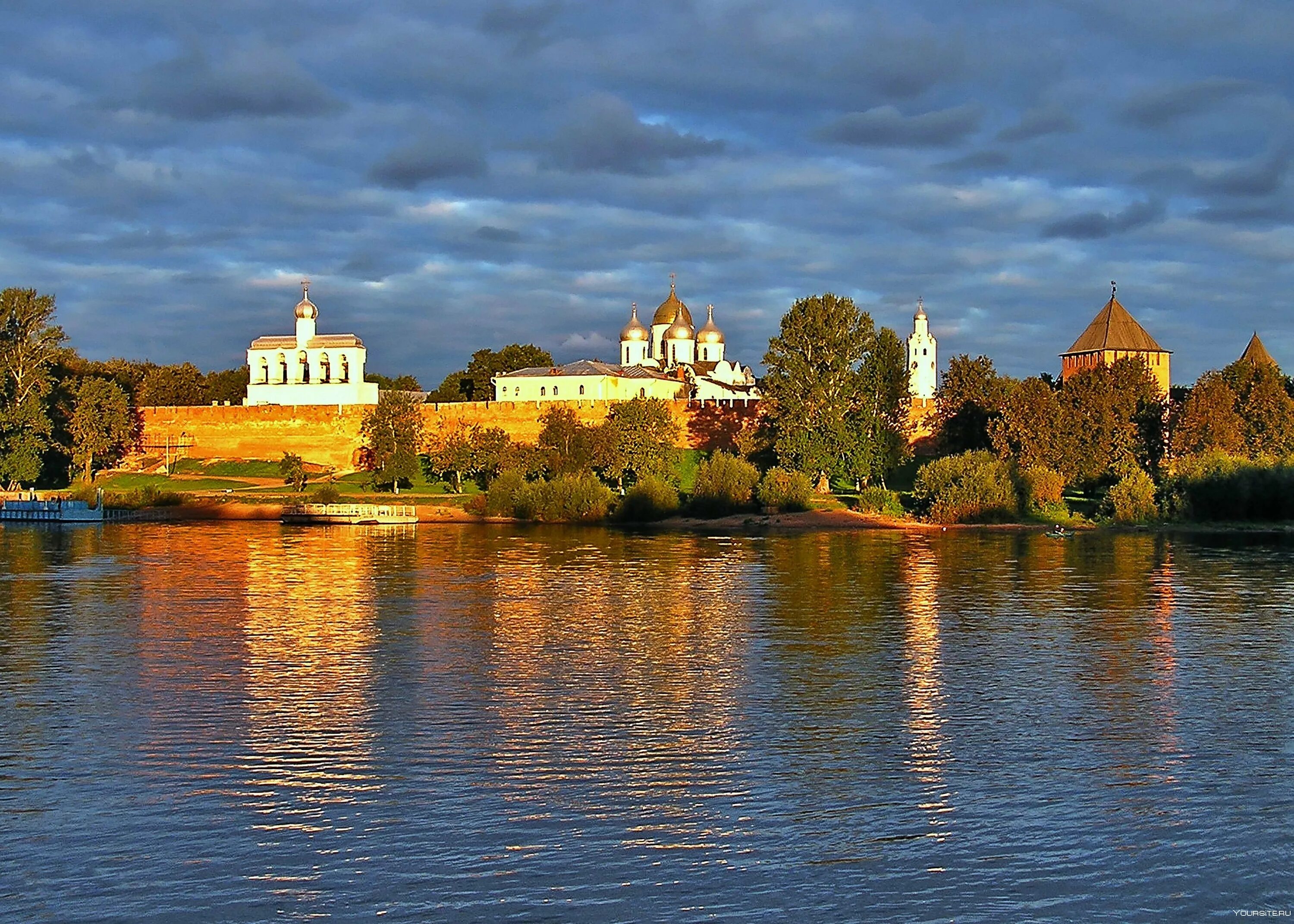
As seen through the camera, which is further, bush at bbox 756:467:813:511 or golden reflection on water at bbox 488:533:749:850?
bush at bbox 756:467:813:511

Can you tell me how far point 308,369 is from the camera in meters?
74.9

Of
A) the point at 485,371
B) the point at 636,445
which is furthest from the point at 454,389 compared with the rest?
the point at 636,445

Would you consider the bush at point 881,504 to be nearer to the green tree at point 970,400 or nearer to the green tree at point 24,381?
the green tree at point 970,400

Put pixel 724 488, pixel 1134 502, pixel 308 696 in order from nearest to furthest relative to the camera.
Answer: pixel 308 696
pixel 1134 502
pixel 724 488

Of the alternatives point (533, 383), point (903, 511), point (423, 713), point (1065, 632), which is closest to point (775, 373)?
point (903, 511)

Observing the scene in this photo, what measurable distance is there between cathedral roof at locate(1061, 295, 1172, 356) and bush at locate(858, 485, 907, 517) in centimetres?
2400

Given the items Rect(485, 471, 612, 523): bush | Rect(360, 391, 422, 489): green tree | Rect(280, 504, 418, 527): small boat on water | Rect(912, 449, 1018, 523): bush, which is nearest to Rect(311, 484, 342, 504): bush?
Rect(280, 504, 418, 527): small boat on water

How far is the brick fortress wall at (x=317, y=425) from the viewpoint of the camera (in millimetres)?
64000

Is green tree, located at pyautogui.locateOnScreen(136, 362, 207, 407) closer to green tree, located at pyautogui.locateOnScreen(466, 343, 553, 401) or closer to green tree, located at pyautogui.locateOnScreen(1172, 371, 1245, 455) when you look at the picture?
green tree, located at pyautogui.locateOnScreen(466, 343, 553, 401)

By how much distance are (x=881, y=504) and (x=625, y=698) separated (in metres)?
32.8

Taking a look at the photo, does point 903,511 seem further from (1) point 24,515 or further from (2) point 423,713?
(2) point 423,713

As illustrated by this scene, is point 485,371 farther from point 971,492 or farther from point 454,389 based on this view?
point 971,492

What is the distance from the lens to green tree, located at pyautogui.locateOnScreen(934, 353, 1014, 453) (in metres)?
54.1

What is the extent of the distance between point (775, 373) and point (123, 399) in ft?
90.8
